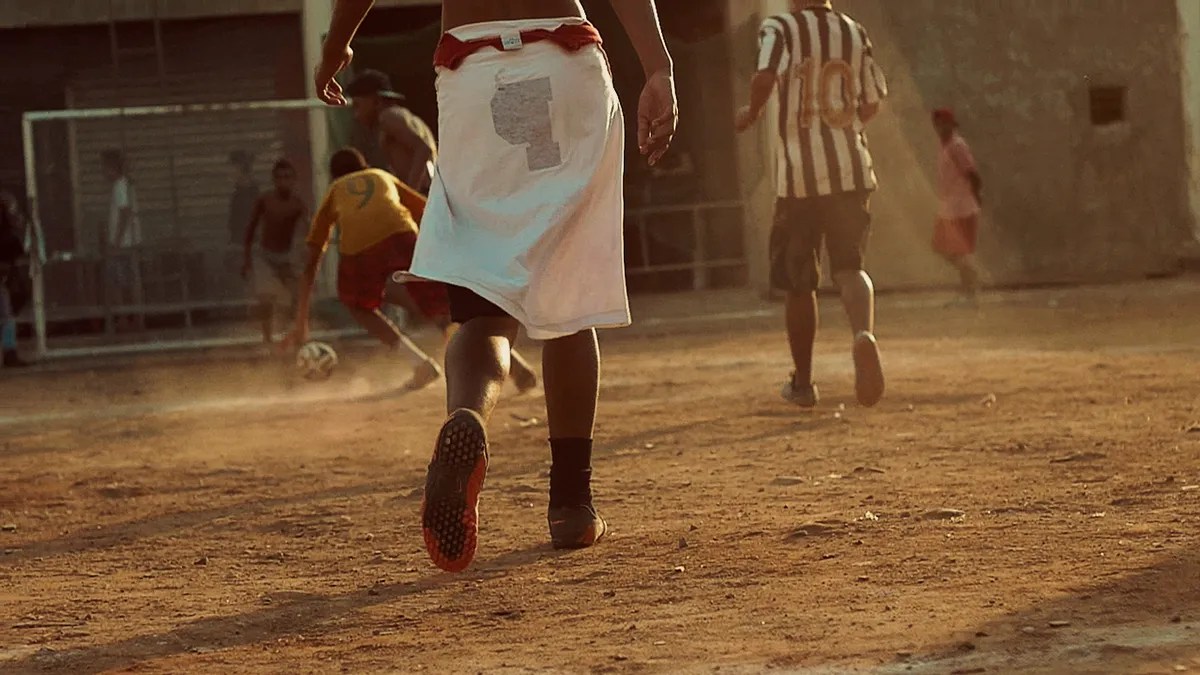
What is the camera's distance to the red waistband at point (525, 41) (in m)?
4.88

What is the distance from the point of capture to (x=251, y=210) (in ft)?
57.3

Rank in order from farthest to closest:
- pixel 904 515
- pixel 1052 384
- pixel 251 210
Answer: pixel 251 210, pixel 1052 384, pixel 904 515

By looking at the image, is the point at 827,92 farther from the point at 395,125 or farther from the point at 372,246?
the point at 372,246

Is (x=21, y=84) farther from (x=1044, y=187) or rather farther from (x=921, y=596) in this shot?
(x=921, y=596)

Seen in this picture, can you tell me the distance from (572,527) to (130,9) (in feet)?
50.8

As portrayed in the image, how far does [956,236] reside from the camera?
17453 mm

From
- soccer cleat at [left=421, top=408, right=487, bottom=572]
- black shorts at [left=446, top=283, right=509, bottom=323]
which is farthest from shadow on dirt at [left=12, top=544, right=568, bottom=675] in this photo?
black shorts at [left=446, top=283, right=509, bottom=323]

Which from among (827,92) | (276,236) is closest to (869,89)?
(827,92)

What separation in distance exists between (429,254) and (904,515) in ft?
4.99

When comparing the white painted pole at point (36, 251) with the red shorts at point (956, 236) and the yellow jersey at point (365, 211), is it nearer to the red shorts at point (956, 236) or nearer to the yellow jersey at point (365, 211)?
the yellow jersey at point (365, 211)

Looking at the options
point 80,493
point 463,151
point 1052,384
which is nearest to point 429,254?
point 463,151

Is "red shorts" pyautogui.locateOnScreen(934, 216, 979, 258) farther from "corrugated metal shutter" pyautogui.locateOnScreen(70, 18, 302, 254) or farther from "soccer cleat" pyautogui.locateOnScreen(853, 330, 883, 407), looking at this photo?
"soccer cleat" pyautogui.locateOnScreen(853, 330, 883, 407)

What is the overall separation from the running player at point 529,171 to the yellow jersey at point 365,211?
248 inches

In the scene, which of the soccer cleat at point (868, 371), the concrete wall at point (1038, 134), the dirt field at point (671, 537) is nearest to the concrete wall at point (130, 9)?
the concrete wall at point (1038, 134)
